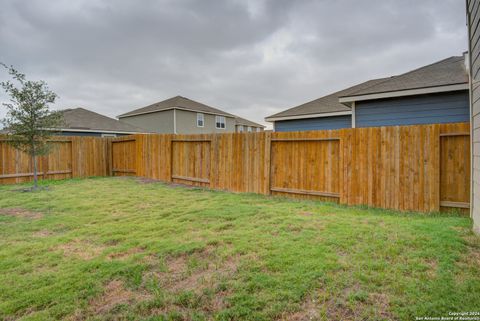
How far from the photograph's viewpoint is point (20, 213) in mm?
5910

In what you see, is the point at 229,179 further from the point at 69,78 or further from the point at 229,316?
the point at 69,78

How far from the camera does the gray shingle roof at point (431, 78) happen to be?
23.1 ft

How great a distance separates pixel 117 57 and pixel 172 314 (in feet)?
51.0

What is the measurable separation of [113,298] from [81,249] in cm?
158

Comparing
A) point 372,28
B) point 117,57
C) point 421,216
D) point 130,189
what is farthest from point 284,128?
point 117,57

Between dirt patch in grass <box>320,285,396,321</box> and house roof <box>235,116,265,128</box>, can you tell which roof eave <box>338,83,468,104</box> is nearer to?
dirt patch in grass <box>320,285,396,321</box>

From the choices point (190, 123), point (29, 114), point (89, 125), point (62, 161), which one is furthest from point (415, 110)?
point (190, 123)

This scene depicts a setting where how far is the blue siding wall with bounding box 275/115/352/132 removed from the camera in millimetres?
11336

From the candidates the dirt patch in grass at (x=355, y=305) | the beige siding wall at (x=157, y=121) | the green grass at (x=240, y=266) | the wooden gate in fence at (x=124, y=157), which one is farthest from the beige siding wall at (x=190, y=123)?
the dirt patch in grass at (x=355, y=305)

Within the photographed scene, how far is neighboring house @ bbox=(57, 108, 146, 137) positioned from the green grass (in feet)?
44.9

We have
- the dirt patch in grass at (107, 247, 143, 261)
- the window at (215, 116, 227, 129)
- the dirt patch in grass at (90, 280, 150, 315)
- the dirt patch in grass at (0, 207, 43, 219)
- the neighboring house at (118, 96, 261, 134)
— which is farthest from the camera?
the window at (215, 116, 227, 129)

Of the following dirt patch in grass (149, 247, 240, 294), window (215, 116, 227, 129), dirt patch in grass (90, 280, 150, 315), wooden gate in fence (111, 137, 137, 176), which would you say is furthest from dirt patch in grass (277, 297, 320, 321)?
window (215, 116, 227, 129)

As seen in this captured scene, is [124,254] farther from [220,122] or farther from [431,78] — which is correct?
[220,122]

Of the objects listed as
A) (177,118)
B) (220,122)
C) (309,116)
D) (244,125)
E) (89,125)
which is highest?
(244,125)
